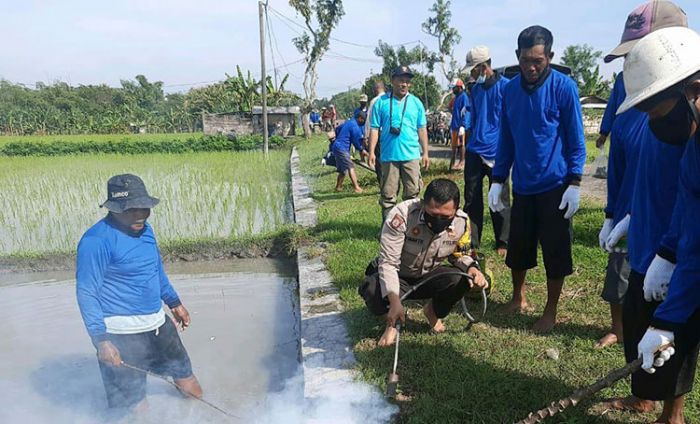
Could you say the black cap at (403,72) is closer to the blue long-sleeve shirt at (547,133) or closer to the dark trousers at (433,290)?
the blue long-sleeve shirt at (547,133)

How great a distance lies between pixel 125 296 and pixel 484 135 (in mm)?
3330

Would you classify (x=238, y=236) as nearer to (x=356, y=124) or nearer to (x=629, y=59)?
(x=356, y=124)

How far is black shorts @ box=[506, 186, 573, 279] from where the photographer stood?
3193 mm

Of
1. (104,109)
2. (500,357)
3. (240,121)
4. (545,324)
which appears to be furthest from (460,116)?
(104,109)

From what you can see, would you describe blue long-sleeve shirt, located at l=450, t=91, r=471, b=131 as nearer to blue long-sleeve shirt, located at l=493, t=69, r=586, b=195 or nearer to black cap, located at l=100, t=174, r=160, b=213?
blue long-sleeve shirt, located at l=493, t=69, r=586, b=195

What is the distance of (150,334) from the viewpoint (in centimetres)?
304

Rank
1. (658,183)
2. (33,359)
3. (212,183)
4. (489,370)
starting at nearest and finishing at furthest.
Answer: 1. (658,183)
2. (489,370)
3. (33,359)
4. (212,183)

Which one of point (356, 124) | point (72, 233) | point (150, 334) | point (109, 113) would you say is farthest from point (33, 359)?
point (109, 113)

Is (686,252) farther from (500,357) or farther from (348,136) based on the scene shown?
(348,136)

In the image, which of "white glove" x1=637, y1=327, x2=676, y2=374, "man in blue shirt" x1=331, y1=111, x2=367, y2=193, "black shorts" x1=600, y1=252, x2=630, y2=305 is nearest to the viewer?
"white glove" x1=637, y1=327, x2=676, y2=374

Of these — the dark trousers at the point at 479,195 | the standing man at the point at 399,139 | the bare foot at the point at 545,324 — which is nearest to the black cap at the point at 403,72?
the standing man at the point at 399,139

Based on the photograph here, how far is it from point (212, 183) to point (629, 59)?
10.3 metres

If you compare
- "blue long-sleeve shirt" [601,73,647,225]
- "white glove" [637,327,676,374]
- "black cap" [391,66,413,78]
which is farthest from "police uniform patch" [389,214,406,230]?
"black cap" [391,66,413,78]

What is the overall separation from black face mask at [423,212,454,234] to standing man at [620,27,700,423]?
3.82 feet
